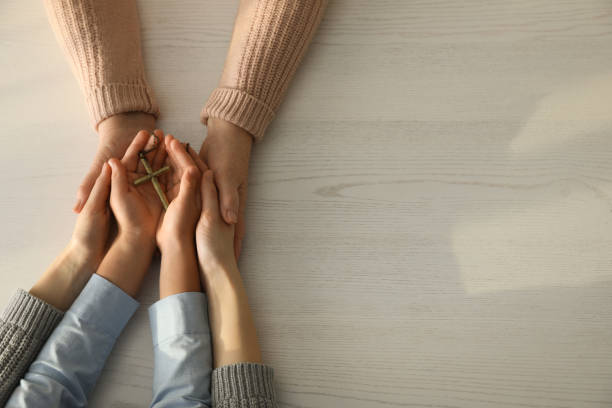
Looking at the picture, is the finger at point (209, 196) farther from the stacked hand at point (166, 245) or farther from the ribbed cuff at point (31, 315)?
the ribbed cuff at point (31, 315)

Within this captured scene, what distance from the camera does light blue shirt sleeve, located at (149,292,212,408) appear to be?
558mm

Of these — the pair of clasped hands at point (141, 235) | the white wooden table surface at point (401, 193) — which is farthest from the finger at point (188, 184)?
the white wooden table surface at point (401, 193)

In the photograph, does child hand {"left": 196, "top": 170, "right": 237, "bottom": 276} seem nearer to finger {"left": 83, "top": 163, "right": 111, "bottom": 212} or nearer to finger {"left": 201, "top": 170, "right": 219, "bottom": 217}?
finger {"left": 201, "top": 170, "right": 219, "bottom": 217}

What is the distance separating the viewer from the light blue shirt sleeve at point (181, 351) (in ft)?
1.83

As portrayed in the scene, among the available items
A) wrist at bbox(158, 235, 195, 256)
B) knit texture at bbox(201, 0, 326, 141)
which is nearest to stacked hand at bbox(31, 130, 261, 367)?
wrist at bbox(158, 235, 195, 256)

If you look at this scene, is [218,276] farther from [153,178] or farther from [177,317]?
[153,178]

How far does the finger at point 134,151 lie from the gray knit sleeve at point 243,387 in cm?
33

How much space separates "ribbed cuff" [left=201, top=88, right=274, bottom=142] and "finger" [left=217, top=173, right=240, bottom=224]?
99mm

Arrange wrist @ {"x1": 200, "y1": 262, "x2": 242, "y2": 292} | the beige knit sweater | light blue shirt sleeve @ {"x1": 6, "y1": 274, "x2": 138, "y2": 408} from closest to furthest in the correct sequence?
light blue shirt sleeve @ {"x1": 6, "y1": 274, "x2": 138, "y2": 408} → wrist @ {"x1": 200, "y1": 262, "x2": 242, "y2": 292} → the beige knit sweater

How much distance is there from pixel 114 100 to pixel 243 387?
18.8 inches

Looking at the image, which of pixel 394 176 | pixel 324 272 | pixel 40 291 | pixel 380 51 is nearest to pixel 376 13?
pixel 380 51

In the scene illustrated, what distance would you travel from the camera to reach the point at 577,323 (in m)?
0.65

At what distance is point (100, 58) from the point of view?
2.47 feet

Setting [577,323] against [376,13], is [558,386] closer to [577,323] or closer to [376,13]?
[577,323]
